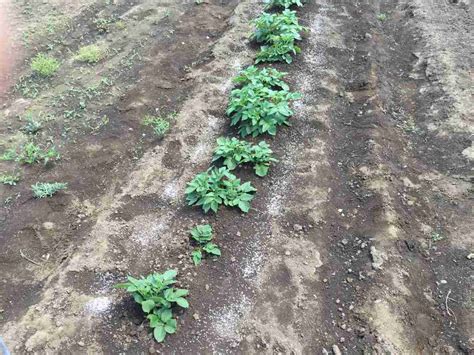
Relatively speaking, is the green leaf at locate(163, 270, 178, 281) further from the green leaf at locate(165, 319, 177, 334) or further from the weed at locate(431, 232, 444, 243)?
the weed at locate(431, 232, 444, 243)

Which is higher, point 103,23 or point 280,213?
point 103,23

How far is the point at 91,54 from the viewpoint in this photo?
9.09 m

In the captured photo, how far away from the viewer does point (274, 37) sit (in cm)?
859

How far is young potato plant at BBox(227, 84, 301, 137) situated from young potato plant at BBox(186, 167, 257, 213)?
1.13m

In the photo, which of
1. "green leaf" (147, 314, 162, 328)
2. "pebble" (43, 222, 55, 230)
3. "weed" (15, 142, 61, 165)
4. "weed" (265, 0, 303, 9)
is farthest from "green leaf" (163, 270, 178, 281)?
"weed" (265, 0, 303, 9)

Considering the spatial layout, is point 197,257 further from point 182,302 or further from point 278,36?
point 278,36

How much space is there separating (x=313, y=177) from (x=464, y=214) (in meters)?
1.96

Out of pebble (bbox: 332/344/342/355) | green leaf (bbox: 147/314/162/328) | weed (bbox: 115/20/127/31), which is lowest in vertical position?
pebble (bbox: 332/344/342/355)

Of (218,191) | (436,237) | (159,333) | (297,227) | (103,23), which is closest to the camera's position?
(159,333)

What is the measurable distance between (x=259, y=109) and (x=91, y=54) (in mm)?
3982

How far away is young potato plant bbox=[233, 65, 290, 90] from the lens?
25.2 ft

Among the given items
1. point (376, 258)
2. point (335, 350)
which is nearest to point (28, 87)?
point (376, 258)

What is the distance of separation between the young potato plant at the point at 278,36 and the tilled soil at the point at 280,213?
27 cm

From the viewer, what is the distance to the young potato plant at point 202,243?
214 inches
